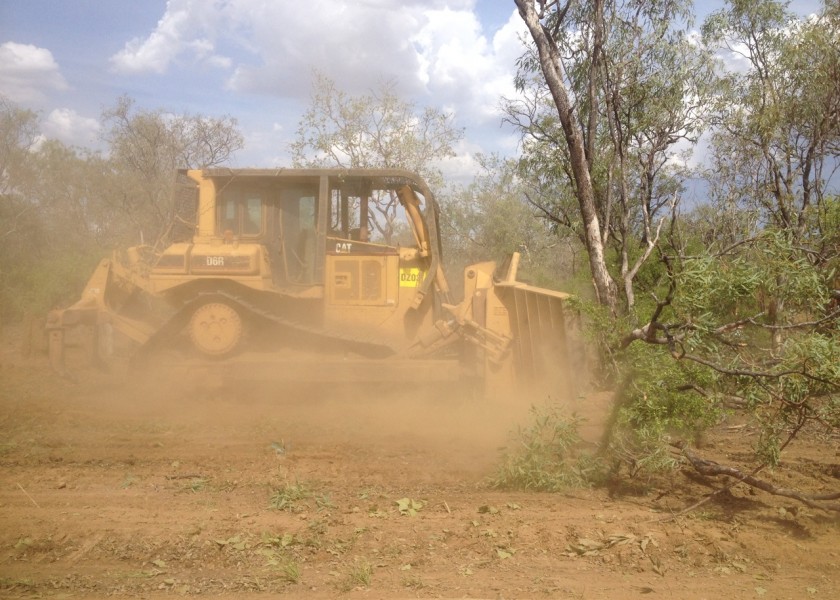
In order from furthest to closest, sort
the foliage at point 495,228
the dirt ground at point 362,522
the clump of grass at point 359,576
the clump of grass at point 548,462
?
the foliage at point 495,228 < the clump of grass at point 548,462 < the dirt ground at point 362,522 < the clump of grass at point 359,576

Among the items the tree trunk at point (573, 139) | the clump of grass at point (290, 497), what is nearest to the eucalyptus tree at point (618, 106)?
the tree trunk at point (573, 139)

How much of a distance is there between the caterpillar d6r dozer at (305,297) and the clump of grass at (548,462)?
2332mm

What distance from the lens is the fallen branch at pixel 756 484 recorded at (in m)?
5.46

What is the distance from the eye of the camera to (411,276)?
10.0 meters

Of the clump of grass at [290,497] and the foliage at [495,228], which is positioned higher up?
the foliage at [495,228]

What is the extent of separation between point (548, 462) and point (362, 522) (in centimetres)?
185

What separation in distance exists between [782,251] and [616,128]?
7.59 meters

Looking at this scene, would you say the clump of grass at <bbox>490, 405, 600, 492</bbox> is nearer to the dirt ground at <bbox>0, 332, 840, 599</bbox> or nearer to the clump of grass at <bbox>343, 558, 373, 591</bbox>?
the dirt ground at <bbox>0, 332, 840, 599</bbox>

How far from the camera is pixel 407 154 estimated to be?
19234 mm

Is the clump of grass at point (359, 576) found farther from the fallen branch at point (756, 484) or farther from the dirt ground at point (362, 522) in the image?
the fallen branch at point (756, 484)

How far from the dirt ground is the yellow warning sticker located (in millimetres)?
2347

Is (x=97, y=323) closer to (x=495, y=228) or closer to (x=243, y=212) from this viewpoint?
(x=243, y=212)

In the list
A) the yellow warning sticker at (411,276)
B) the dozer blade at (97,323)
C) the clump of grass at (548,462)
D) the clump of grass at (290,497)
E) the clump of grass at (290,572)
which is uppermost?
the yellow warning sticker at (411,276)

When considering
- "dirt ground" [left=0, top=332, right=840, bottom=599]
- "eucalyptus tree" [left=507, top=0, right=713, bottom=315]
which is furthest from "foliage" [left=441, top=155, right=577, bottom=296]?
"dirt ground" [left=0, top=332, right=840, bottom=599]
